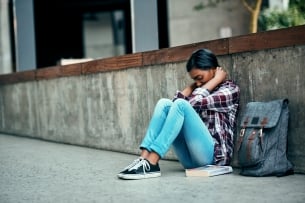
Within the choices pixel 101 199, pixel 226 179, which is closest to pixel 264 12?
pixel 226 179

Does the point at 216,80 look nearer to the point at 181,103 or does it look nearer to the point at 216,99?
the point at 216,99

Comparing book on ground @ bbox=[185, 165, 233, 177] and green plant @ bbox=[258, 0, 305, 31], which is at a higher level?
green plant @ bbox=[258, 0, 305, 31]

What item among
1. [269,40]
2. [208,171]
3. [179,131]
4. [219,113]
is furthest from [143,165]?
[269,40]

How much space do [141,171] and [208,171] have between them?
602mm

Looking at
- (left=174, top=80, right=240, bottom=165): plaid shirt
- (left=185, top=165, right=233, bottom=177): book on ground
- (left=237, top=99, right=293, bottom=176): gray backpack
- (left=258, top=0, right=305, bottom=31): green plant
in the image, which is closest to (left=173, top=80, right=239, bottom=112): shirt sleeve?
(left=174, top=80, right=240, bottom=165): plaid shirt

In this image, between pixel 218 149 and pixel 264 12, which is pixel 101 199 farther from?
Answer: pixel 264 12

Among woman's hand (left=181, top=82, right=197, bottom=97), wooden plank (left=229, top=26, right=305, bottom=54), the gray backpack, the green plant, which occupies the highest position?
the green plant

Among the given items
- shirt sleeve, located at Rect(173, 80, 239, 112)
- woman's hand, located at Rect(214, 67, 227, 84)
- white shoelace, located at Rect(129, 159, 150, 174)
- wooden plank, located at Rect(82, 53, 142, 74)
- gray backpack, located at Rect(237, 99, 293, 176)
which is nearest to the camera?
gray backpack, located at Rect(237, 99, 293, 176)

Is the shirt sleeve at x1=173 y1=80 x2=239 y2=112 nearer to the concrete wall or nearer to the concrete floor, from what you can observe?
the concrete wall

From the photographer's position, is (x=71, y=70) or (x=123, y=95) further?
(x=71, y=70)

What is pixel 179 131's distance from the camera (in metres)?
4.60

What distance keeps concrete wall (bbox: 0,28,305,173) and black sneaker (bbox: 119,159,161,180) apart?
118 centimetres

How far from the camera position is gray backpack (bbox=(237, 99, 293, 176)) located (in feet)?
14.3

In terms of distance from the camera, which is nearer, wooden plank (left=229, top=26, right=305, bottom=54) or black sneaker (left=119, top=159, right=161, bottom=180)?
wooden plank (left=229, top=26, right=305, bottom=54)
